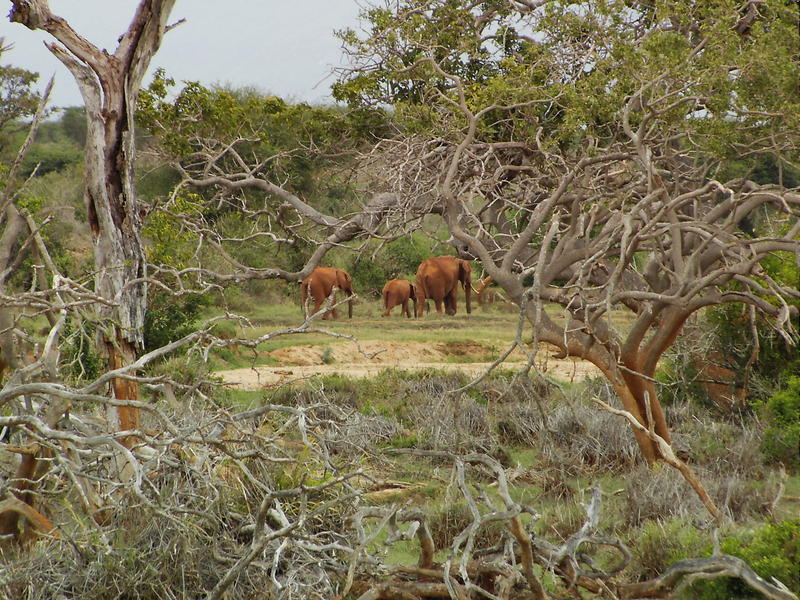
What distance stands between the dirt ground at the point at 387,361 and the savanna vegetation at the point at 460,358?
10.8 inches

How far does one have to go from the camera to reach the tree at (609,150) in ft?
23.1

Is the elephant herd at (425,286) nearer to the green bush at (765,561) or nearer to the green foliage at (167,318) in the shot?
the green foliage at (167,318)

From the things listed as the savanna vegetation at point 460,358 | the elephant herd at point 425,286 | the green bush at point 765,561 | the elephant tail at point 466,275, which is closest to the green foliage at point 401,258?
the elephant tail at point 466,275

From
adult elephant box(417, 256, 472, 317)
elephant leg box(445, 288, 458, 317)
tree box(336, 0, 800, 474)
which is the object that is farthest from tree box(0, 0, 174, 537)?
elephant leg box(445, 288, 458, 317)

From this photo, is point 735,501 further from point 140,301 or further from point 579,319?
point 140,301

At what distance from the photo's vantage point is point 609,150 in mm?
10703

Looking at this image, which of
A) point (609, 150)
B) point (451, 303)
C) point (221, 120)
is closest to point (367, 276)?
point (451, 303)

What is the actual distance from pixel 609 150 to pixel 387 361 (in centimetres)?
564

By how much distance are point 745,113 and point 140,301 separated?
538 cm

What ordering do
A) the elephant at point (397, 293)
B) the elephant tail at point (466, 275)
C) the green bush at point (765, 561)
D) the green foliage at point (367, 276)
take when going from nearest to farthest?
Result: the green bush at point (765, 561), the elephant at point (397, 293), the elephant tail at point (466, 275), the green foliage at point (367, 276)

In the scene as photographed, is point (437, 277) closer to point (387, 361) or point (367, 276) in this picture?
point (367, 276)

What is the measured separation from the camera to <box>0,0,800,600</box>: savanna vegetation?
4738 millimetres

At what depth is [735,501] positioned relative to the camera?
6.85 metres

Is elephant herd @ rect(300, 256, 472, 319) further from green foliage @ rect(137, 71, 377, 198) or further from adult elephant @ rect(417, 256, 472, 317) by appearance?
green foliage @ rect(137, 71, 377, 198)
